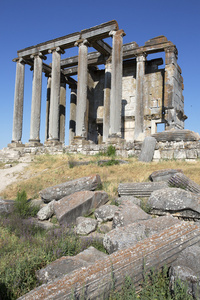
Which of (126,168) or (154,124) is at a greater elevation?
(154,124)

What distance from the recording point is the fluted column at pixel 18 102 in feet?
64.4

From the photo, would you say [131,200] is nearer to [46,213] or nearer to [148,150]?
[46,213]

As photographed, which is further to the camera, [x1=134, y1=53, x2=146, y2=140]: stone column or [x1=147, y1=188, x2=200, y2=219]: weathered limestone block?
[x1=134, y1=53, x2=146, y2=140]: stone column

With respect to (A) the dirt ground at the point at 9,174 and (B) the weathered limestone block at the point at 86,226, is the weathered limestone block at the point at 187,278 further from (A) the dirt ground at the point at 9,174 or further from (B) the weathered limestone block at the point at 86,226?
(A) the dirt ground at the point at 9,174

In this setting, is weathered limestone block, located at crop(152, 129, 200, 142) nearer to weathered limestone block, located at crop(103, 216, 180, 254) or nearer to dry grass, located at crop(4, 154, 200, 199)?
dry grass, located at crop(4, 154, 200, 199)

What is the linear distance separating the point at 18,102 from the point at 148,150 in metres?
13.1

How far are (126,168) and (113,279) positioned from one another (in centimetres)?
717

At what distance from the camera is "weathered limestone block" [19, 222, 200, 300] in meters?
2.48

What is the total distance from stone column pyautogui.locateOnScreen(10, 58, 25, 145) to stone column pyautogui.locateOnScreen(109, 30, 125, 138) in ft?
27.6

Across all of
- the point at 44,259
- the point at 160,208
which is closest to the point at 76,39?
the point at 160,208

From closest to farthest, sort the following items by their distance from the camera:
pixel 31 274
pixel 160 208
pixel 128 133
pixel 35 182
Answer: pixel 31 274
pixel 160 208
pixel 35 182
pixel 128 133

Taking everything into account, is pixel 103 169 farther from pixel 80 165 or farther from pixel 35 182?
pixel 35 182

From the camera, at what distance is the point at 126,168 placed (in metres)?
9.80

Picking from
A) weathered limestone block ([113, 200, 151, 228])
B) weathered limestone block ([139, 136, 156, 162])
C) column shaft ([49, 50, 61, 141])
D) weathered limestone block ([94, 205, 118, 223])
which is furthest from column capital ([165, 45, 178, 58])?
weathered limestone block ([113, 200, 151, 228])
